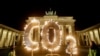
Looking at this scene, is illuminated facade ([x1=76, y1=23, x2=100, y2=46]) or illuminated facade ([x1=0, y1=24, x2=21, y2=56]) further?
illuminated facade ([x1=76, y1=23, x2=100, y2=46])

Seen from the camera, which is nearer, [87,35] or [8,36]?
[8,36]

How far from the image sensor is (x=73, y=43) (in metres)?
18.2

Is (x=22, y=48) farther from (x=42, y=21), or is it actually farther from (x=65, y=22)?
(x=65, y=22)

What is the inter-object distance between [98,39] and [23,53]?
8782mm

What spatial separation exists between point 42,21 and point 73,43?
10.4 metres

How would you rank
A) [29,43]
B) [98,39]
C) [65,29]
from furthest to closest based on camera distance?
[65,29]
[98,39]
[29,43]

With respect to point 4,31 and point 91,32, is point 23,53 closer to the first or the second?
point 4,31

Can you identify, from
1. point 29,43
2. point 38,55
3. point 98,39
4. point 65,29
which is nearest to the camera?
point 29,43

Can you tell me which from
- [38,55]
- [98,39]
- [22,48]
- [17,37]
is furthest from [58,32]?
[17,37]

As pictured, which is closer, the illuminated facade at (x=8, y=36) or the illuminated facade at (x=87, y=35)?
the illuminated facade at (x=8, y=36)

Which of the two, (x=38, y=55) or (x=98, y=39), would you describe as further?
A: (x=98, y=39)

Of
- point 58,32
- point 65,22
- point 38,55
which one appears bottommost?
point 38,55

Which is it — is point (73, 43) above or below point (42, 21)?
below

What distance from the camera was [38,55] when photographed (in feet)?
71.8
